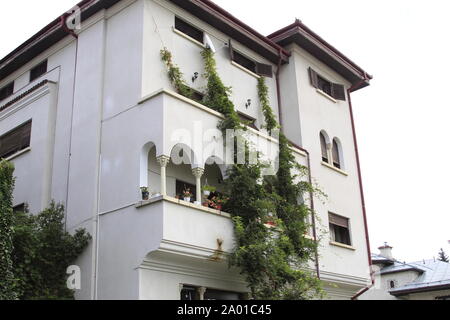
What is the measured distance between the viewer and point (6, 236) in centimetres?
1414

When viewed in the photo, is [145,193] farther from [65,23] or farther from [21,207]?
[65,23]

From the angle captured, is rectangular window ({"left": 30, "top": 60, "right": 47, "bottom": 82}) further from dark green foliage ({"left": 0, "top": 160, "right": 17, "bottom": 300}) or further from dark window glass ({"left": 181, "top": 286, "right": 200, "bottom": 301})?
dark window glass ({"left": 181, "top": 286, "right": 200, "bottom": 301})

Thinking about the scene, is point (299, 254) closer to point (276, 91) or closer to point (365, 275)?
point (365, 275)

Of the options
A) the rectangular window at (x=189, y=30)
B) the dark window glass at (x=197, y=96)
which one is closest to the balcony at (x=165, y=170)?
the dark window glass at (x=197, y=96)

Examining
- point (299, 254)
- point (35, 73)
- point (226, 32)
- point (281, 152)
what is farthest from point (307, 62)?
point (35, 73)

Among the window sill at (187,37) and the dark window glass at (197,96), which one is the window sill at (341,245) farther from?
the window sill at (187,37)

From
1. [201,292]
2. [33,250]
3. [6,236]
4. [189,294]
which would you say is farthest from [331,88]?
[6,236]

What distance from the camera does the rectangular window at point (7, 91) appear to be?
22781 millimetres

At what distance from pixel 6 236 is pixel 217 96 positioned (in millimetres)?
7266

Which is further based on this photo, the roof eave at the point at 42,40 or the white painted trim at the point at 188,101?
the roof eave at the point at 42,40

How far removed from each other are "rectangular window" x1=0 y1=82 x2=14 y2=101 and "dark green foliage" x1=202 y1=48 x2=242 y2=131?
783cm

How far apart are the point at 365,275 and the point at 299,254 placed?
5.04 meters

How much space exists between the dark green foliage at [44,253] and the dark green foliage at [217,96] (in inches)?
197
